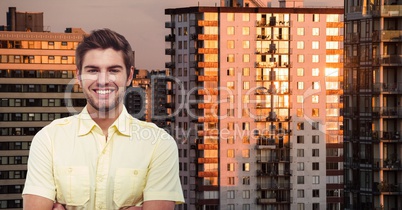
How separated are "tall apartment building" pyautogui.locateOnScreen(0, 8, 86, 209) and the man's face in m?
77.1

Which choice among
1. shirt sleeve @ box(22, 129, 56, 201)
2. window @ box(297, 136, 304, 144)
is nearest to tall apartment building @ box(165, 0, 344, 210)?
window @ box(297, 136, 304, 144)

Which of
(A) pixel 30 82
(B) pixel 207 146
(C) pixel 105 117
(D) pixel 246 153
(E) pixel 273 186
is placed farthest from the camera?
(A) pixel 30 82

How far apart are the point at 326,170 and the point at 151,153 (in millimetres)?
71865

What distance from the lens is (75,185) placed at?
172 inches

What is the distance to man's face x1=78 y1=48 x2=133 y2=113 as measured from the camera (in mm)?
4457

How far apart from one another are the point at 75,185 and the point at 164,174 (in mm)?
388

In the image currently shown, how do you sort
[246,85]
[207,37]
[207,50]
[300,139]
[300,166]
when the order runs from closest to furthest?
[207,50] < [207,37] < [300,166] < [300,139] < [246,85]

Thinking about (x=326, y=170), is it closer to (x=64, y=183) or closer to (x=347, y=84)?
(x=347, y=84)

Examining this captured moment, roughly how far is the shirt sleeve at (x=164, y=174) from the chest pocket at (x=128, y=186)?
4 centimetres

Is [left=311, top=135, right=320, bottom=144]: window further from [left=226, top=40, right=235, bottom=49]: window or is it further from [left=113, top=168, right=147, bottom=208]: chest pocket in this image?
[left=113, top=168, right=147, bottom=208]: chest pocket

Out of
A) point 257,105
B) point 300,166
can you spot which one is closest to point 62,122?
point 257,105

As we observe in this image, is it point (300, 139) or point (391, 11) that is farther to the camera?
point (300, 139)

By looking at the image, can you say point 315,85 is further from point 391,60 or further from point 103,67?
point 103,67

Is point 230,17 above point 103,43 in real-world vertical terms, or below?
Answer: above
